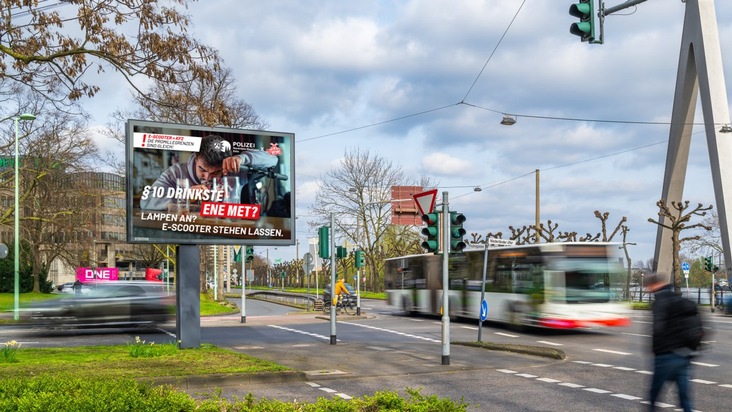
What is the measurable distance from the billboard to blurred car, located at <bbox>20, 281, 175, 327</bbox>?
7922mm

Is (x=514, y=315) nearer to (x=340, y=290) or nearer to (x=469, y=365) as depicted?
(x=469, y=365)

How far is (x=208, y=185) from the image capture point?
17.7m

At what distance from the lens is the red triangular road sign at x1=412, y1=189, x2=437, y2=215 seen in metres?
17.1

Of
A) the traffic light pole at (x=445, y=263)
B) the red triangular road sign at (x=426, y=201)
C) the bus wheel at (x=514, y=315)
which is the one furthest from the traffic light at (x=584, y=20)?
the bus wheel at (x=514, y=315)

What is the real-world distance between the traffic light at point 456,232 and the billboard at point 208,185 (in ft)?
13.2

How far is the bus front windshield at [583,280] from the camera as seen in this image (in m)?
24.4

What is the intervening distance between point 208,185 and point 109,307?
8.62 meters

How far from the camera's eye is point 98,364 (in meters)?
14.9

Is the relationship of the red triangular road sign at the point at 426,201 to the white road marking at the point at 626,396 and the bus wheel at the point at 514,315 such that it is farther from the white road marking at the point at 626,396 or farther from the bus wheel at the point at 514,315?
the bus wheel at the point at 514,315

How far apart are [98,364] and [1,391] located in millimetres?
6703

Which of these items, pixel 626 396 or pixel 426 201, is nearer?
pixel 626 396

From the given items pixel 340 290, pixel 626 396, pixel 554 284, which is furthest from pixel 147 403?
pixel 340 290

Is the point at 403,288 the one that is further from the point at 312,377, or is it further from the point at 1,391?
the point at 1,391

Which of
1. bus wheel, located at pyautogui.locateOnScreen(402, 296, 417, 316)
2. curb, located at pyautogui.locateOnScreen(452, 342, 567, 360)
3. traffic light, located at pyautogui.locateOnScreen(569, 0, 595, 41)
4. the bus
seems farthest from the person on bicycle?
traffic light, located at pyautogui.locateOnScreen(569, 0, 595, 41)
